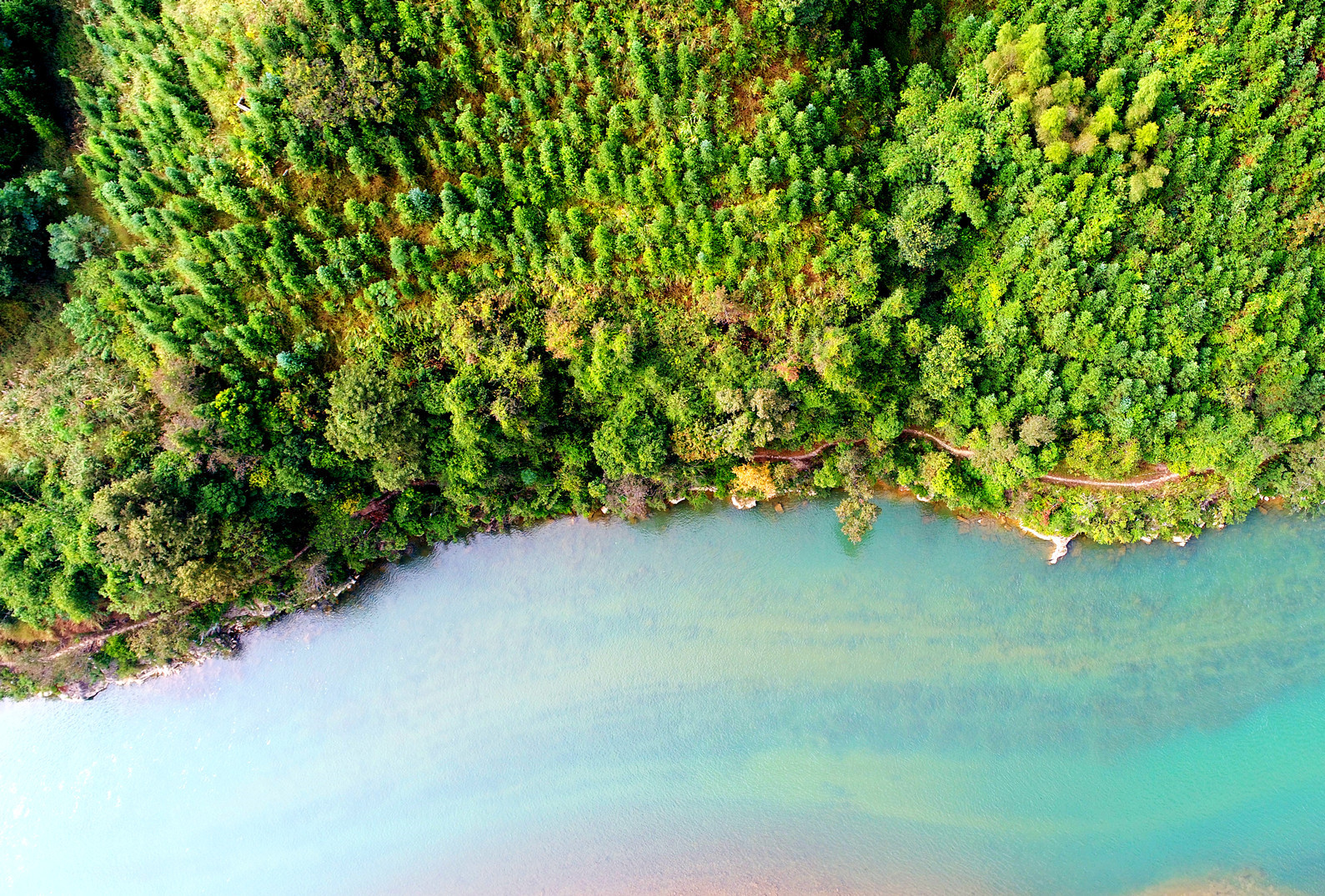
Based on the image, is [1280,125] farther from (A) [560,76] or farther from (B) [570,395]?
(B) [570,395]

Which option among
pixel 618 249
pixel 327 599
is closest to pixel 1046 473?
pixel 618 249

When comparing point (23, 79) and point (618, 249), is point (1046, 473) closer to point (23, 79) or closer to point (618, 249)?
point (618, 249)

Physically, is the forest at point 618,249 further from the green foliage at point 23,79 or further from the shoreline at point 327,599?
the shoreline at point 327,599

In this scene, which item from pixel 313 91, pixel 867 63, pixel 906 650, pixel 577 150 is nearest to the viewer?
pixel 313 91

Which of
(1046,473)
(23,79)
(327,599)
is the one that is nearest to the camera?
(23,79)

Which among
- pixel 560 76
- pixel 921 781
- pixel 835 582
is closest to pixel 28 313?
pixel 560 76

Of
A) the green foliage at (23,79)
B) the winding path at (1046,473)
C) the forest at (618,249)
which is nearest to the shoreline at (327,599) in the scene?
the winding path at (1046,473)

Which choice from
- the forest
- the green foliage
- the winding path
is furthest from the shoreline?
the green foliage
